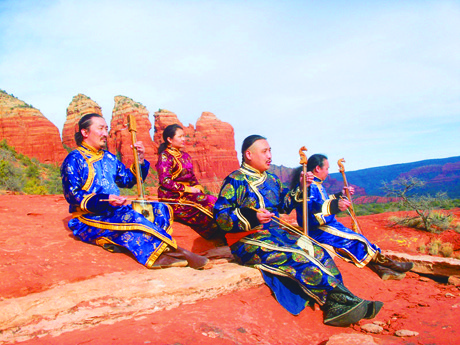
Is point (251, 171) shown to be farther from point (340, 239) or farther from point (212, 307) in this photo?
point (340, 239)

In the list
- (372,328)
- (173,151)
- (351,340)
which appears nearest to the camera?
(351,340)

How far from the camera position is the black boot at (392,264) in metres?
4.96

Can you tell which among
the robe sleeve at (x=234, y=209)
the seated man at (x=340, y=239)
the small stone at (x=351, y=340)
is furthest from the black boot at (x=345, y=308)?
the seated man at (x=340, y=239)

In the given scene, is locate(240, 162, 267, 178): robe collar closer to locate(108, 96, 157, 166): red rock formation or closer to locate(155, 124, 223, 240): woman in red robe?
locate(155, 124, 223, 240): woman in red robe

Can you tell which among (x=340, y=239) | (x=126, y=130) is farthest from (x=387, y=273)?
(x=126, y=130)

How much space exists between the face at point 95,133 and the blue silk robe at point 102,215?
0.23 ft

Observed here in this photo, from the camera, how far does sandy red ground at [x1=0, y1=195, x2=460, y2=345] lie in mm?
2455

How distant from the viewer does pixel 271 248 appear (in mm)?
3707

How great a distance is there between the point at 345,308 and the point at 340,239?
179cm

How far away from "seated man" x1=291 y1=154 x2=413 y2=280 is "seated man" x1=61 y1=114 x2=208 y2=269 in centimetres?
185

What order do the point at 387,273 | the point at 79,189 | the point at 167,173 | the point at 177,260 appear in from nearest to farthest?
1. the point at 177,260
2. the point at 79,189
3. the point at 387,273
4. the point at 167,173

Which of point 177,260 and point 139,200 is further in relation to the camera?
point 139,200

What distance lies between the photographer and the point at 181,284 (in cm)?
325

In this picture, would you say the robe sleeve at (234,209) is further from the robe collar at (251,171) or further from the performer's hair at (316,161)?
the performer's hair at (316,161)
